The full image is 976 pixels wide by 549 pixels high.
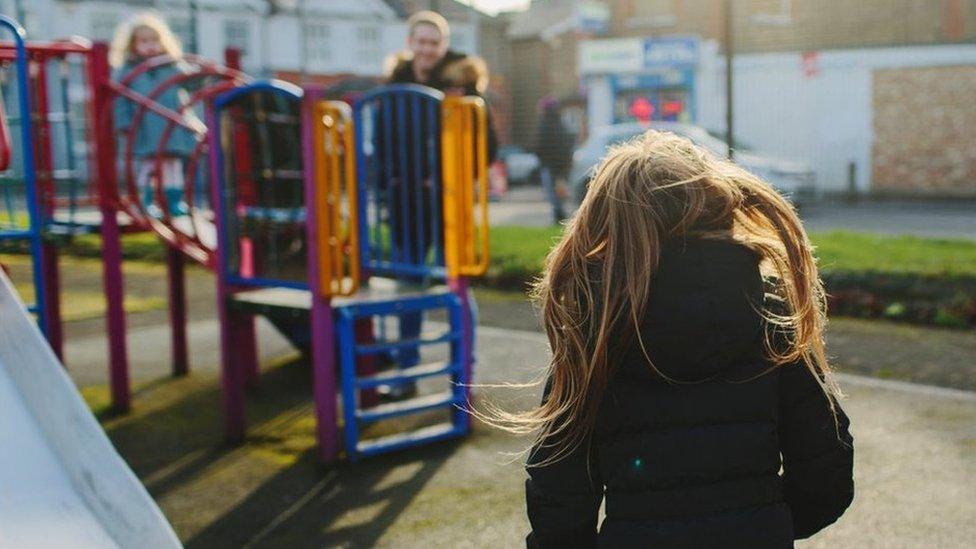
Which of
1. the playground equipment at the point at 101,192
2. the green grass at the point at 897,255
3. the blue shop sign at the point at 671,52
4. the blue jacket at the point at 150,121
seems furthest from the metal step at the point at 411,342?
the blue shop sign at the point at 671,52

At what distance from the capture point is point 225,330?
4719 mm

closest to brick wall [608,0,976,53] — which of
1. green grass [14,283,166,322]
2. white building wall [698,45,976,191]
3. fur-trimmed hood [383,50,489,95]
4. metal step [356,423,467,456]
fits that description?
white building wall [698,45,976,191]

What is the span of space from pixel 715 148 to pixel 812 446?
14761mm

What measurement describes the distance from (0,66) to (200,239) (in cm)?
140

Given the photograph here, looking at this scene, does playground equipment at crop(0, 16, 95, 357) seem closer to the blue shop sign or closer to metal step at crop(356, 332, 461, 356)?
metal step at crop(356, 332, 461, 356)

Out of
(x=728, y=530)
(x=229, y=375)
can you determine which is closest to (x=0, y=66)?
(x=229, y=375)

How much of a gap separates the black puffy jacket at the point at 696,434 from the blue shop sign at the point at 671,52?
81.7 feet

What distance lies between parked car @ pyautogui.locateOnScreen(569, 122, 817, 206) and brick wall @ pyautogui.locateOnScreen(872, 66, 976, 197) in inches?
113

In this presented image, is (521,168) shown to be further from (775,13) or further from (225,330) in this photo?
(225,330)

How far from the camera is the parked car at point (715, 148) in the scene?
16.8m

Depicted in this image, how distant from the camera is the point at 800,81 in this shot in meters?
21.0

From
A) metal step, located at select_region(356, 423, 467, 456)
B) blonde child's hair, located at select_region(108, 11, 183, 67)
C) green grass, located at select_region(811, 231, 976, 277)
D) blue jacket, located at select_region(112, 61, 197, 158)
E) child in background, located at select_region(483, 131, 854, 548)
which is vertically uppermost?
blonde child's hair, located at select_region(108, 11, 183, 67)

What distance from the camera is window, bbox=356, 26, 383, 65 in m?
34.8

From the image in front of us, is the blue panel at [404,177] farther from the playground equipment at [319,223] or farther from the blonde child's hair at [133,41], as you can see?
the blonde child's hair at [133,41]
